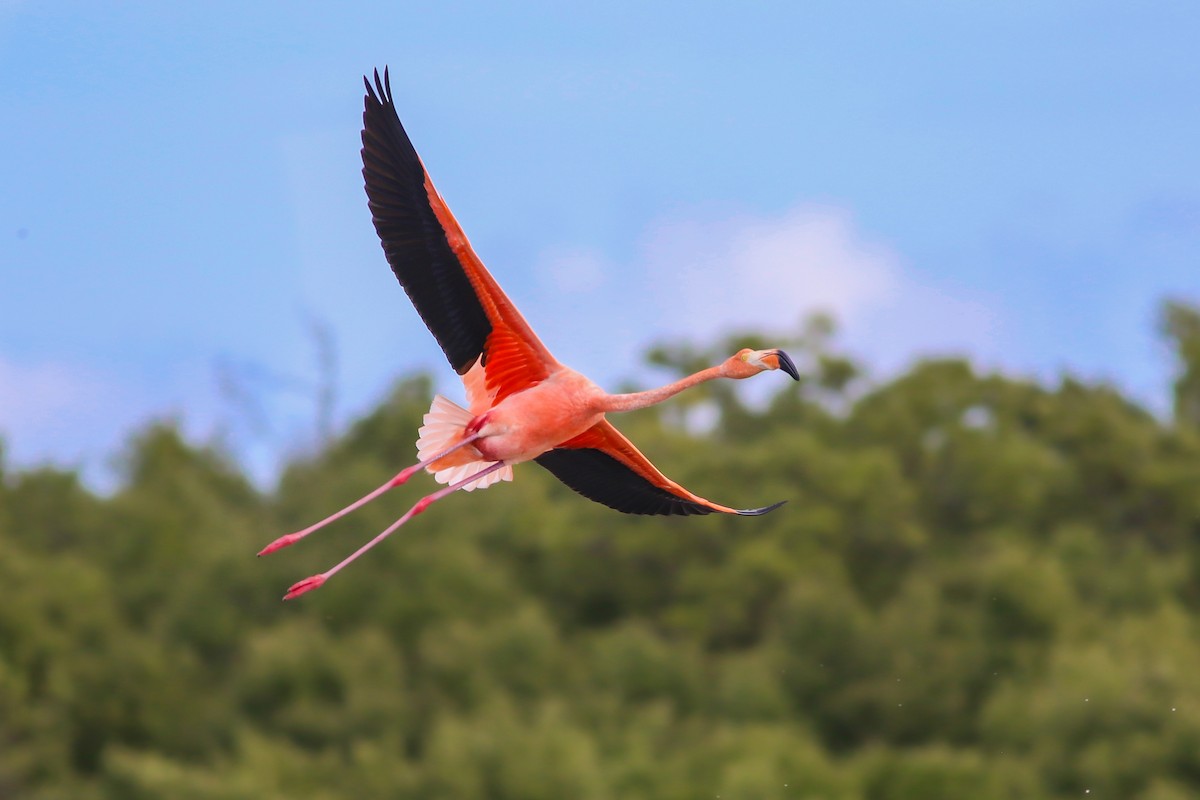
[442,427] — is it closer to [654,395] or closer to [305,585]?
[654,395]

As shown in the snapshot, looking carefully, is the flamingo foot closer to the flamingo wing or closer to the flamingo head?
the flamingo wing

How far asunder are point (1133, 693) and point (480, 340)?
1257 inches

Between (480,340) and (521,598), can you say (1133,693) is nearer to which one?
(521,598)

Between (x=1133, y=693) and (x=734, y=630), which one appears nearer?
(x=1133, y=693)

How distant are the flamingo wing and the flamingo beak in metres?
1.84

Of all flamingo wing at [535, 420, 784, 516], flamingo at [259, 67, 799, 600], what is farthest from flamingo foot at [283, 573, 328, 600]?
Answer: flamingo wing at [535, 420, 784, 516]

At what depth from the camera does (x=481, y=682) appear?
5028cm

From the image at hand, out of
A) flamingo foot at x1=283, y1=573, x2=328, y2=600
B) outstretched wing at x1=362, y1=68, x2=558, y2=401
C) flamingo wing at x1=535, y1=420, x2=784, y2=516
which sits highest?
outstretched wing at x1=362, y1=68, x2=558, y2=401

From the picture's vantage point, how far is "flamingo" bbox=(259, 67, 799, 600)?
12820mm

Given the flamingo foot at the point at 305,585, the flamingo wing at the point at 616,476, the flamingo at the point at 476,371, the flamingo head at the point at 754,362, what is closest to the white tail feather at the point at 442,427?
the flamingo at the point at 476,371

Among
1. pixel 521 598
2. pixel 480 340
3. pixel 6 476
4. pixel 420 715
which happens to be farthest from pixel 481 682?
pixel 480 340

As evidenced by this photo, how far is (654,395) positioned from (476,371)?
4.60ft

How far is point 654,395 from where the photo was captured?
13086 millimetres

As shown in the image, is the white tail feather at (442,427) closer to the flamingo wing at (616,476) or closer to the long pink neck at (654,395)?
the flamingo wing at (616,476)
